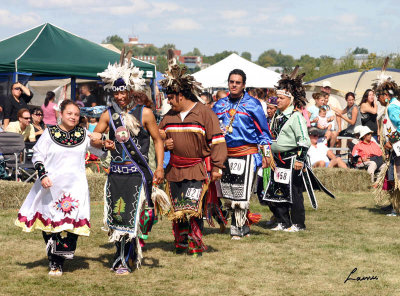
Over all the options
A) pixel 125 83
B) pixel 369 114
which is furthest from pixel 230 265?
pixel 369 114

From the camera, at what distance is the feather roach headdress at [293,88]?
8570 millimetres

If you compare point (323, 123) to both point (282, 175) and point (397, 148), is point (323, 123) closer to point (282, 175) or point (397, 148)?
point (397, 148)

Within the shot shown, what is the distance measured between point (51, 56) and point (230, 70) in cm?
719

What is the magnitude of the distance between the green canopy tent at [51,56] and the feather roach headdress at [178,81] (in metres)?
6.89

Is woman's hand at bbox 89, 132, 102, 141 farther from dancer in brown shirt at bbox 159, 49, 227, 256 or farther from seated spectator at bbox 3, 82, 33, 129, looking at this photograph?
seated spectator at bbox 3, 82, 33, 129

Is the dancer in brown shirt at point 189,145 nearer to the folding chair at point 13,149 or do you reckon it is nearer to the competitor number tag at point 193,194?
the competitor number tag at point 193,194

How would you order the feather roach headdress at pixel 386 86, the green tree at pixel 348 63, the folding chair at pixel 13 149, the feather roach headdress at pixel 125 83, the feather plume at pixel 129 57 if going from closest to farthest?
the feather roach headdress at pixel 125 83 → the feather plume at pixel 129 57 → the feather roach headdress at pixel 386 86 → the folding chair at pixel 13 149 → the green tree at pixel 348 63

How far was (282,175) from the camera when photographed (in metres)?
8.64

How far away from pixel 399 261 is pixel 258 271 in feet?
5.19

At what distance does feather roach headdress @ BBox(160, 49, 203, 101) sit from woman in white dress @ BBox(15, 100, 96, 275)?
3.67 ft

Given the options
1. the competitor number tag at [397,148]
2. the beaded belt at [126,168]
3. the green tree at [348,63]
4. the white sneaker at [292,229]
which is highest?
the green tree at [348,63]

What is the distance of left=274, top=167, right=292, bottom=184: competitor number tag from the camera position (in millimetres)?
8594

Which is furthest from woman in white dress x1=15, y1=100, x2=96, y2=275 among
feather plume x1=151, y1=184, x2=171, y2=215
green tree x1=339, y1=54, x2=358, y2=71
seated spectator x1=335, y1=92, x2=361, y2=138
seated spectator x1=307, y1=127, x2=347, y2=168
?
green tree x1=339, y1=54, x2=358, y2=71

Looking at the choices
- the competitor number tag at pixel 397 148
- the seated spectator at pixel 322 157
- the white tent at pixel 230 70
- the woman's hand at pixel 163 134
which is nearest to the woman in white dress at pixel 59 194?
the woman's hand at pixel 163 134
